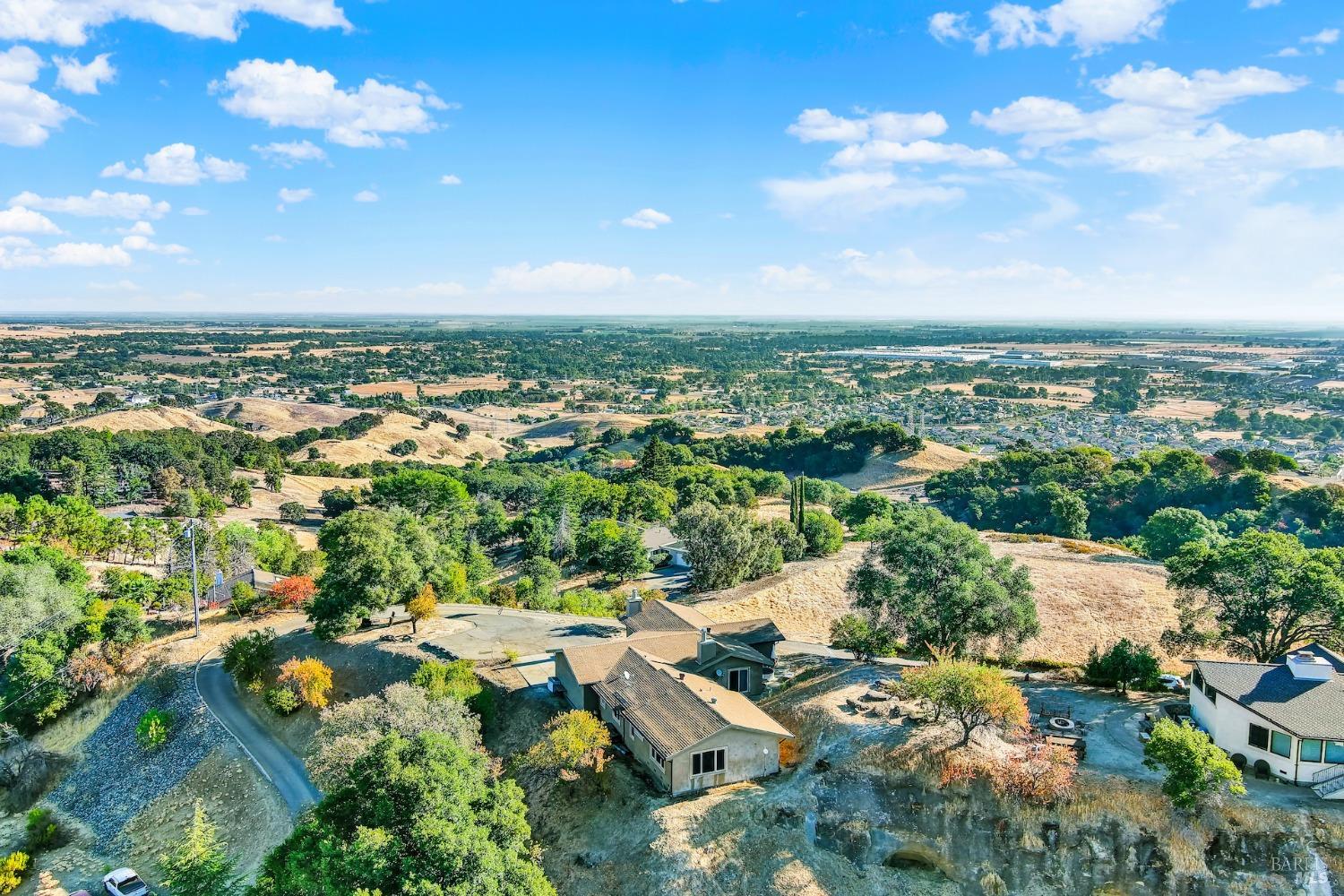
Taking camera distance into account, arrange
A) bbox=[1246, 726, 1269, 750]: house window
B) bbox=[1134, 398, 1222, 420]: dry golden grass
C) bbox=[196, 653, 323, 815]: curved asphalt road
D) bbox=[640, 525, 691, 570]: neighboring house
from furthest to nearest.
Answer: bbox=[1134, 398, 1222, 420]: dry golden grass → bbox=[640, 525, 691, 570]: neighboring house → bbox=[196, 653, 323, 815]: curved asphalt road → bbox=[1246, 726, 1269, 750]: house window

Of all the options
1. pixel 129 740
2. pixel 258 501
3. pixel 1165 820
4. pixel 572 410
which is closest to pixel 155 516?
pixel 258 501

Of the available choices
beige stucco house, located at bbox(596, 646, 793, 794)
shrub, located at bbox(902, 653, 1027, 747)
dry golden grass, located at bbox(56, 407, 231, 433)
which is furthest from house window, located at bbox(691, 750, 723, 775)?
dry golden grass, located at bbox(56, 407, 231, 433)

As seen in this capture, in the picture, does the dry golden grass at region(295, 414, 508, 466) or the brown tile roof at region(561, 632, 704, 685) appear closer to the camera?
the brown tile roof at region(561, 632, 704, 685)

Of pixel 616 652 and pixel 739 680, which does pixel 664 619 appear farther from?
pixel 739 680

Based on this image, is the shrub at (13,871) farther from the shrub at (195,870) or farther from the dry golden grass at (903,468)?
the dry golden grass at (903,468)

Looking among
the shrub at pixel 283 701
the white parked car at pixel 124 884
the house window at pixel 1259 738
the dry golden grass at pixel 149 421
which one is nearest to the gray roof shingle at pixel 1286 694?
the house window at pixel 1259 738

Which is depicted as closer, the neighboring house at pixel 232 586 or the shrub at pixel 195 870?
the shrub at pixel 195 870

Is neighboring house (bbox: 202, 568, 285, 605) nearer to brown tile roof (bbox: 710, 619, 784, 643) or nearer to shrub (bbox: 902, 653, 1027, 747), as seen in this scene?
brown tile roof (bbox: 710, 619, 784, 643)
